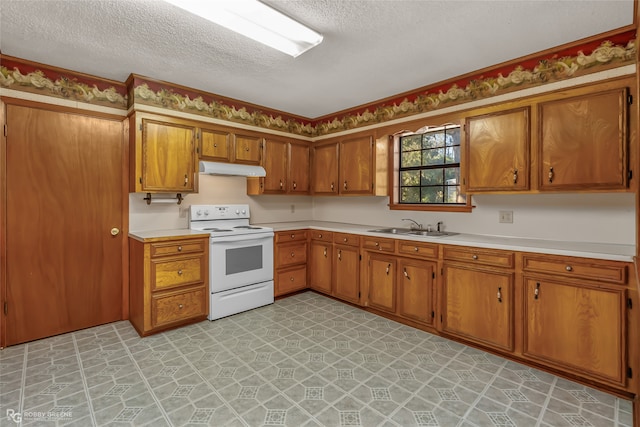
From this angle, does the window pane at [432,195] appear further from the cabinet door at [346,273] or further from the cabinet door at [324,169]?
the cabinet door at [324,169]

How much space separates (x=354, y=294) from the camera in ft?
12.0


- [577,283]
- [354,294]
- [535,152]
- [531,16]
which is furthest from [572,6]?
[354,294]

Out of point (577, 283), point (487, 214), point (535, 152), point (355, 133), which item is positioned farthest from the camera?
point (355, 133)

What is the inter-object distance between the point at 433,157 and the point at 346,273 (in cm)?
174

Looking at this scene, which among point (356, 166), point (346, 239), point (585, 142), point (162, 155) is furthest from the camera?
point (356, 166)

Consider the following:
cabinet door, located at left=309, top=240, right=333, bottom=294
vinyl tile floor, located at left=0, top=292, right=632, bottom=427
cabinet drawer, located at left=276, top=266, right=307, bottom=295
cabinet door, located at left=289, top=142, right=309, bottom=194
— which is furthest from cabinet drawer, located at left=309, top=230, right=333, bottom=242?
vinyl tile floor, located at left=0, top=292, right=632, bottom=427

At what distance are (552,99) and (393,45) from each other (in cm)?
134

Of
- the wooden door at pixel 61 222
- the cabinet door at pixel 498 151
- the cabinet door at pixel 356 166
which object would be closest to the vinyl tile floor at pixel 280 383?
the wooden door at pixel 61 222

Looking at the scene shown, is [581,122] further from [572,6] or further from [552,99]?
[572,6]

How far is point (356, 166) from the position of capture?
13.2ft

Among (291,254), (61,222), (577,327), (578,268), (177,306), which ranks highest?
(61,222)

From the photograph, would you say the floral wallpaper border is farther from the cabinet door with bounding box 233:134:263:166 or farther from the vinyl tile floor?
the vinyl tile floor

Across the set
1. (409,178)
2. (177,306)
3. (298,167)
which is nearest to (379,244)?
(409,178)

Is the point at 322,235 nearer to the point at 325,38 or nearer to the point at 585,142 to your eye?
the point at 325,38
